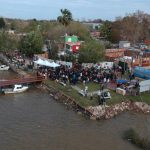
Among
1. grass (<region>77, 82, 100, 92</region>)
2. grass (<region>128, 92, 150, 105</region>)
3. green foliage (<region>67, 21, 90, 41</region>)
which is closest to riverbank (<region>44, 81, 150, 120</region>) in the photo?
grass (<region>128, 92, 150, 105</region>)

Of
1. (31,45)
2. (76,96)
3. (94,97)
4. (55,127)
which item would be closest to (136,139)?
(55,127)

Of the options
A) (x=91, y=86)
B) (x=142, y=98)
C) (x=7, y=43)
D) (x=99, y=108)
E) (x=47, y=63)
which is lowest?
(x=99, y=108)

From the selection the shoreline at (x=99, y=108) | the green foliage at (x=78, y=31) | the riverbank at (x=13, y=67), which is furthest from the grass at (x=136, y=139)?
the green foliage at (x=78, y=31)

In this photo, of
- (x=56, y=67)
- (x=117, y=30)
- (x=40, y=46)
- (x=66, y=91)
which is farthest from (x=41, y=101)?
(x=117, y=30)

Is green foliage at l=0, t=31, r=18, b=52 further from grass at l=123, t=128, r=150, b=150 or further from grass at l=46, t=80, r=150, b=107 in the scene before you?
grass at l=123, t=128, r=150, b=150

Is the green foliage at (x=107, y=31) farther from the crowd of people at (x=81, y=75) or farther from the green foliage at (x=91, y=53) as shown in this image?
the crowd of people at (x=81, y=75)

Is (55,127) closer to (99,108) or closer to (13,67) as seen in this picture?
(99,108)

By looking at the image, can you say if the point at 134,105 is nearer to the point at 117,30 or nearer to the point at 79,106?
the point at 79,106
